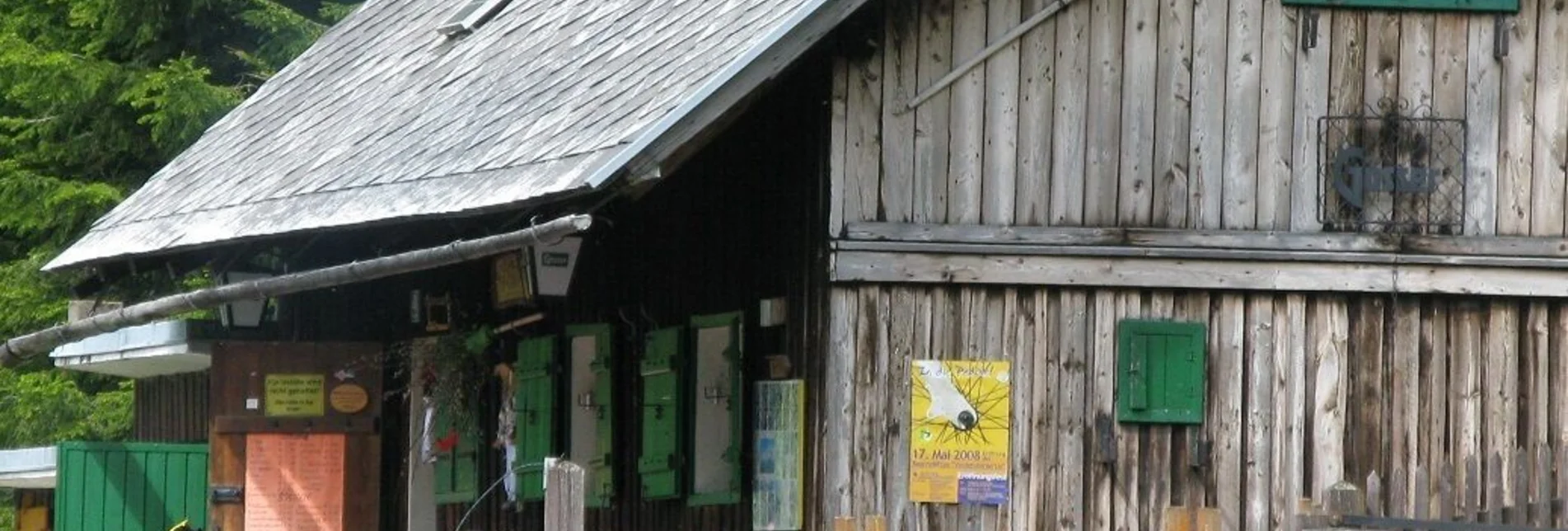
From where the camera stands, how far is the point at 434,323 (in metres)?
20.4

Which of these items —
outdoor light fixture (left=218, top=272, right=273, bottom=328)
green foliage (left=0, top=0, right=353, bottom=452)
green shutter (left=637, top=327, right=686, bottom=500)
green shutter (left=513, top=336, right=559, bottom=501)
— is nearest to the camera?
green shutter (left=637, top=327, right=686, bottom=500)

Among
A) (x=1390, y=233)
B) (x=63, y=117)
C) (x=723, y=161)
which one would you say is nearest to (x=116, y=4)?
(x=63, y=117)

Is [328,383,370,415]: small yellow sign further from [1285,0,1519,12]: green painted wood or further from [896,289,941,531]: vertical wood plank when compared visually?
[1285,0,1519,12]: green painted wood

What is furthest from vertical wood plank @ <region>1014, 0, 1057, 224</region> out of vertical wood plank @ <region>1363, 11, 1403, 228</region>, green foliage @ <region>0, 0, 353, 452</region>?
green foliage @ <region>0, 0, 353, 452</region>

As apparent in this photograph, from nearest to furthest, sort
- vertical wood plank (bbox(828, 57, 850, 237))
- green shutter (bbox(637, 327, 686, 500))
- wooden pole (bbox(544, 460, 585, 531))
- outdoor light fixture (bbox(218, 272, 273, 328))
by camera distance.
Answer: wooden pole (bbox(544, 460, 585, 531))
vertical wood plank (bbox(828, 57, 850, 237))
green shutter (bbox(637, 327, 686, 500))
outdoor light fixture (bbox(218, 272, 273, 328))

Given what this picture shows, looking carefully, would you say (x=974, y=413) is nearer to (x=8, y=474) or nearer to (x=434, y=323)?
(x=434, y=323)

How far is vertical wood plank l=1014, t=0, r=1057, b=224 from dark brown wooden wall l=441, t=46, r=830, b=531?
0.88 metres

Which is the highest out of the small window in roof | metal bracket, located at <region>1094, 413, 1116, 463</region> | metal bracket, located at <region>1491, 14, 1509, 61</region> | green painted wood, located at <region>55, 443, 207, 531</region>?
the small window in roof

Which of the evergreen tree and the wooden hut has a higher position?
the evergreen tree

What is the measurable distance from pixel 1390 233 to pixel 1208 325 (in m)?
0.90

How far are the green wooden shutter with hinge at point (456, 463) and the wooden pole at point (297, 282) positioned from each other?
7.05ft

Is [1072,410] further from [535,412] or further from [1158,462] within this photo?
[535,412]

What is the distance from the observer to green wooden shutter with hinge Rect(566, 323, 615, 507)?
59.9 ft

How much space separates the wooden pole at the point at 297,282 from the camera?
14867 mm
